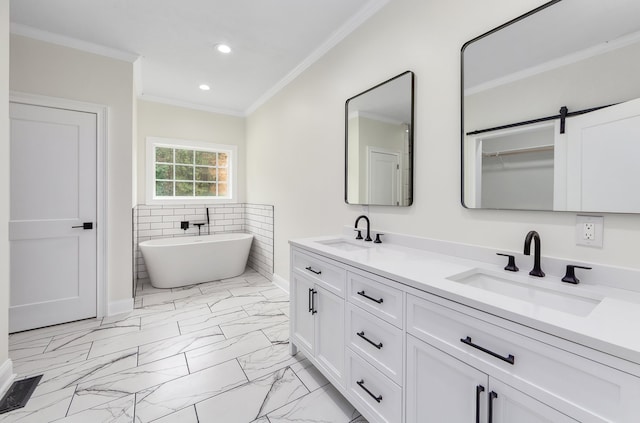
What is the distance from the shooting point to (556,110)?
1.28m

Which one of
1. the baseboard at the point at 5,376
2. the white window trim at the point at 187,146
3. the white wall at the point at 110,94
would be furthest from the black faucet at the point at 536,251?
Answer: the white window trim at the point at 187,146

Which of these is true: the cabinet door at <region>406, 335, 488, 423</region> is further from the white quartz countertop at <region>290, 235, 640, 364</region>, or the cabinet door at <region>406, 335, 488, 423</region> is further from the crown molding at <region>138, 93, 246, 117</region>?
the crown molding at <region>138, 93, 246, 117</region>

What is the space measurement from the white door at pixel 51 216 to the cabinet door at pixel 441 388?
315 cm

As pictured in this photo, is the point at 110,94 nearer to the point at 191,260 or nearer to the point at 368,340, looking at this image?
the point at 191,260

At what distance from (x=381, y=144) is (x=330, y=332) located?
1398mm

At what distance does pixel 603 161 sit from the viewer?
1.17 m

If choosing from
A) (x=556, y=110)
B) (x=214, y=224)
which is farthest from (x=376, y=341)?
(x=214, y=224)

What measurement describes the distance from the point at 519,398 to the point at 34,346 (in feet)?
10.9

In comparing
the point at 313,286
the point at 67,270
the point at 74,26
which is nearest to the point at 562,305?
the point at 313,286

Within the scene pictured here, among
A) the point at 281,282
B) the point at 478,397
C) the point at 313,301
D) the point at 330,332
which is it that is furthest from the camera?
the point at 281,282

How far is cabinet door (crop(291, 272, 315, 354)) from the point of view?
194cm

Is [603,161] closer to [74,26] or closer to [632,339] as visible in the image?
[632,339]

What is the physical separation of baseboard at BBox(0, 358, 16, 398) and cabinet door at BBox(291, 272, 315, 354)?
1818 mm

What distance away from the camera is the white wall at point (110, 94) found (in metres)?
2.59
